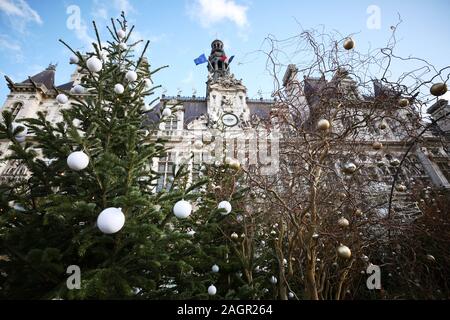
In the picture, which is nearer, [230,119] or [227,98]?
[230,119]

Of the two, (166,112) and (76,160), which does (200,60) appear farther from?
(76,160)

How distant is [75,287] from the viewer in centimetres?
206

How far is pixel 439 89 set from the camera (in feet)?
8.56

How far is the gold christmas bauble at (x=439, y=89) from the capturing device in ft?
8.48

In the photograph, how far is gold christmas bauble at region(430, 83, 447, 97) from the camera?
2.59 metres

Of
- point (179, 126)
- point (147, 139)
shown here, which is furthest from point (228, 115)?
point (147, 139)

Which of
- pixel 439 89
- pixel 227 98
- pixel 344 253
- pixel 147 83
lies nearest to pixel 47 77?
pixel 227 98

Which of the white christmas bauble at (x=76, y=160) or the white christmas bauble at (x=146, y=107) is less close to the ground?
the white christmas bauble at (x=146, y=107)

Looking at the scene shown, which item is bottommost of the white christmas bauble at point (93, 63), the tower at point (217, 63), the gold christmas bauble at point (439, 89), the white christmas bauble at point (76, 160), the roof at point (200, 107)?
the white christmas bauble at point (76, 160)

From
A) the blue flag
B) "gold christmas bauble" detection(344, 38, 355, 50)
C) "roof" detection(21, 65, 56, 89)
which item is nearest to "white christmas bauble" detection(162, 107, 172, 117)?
"gold christmas bauble" detection(344, 38, 355, 50)

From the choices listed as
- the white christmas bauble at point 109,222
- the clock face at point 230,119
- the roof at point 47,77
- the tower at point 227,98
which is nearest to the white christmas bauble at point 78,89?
the white christmas bauble at point 109,222

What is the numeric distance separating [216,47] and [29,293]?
71.6 feet

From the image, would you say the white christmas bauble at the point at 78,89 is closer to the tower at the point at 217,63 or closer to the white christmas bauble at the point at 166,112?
the white christmas bauble at the point at 166,112

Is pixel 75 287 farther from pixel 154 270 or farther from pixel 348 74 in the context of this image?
pixel 348 74
